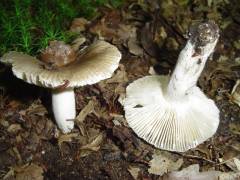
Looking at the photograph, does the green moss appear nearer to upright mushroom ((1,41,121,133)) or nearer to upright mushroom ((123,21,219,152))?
upright mushroom ((1,41,121,133))

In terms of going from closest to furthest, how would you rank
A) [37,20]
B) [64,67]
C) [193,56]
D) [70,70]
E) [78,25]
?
[70,70] < [64,67] < [193,56] < [37,20] < [78,25]

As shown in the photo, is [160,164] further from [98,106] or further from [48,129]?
[48,129]

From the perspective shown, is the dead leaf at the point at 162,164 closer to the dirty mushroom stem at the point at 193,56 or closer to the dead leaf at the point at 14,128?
the dirty mushroom stem at the point at 193,56

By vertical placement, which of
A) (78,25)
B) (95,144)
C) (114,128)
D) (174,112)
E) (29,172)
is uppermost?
(78,25)

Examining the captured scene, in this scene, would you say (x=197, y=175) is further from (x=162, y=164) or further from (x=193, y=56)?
(x=193, y=56)

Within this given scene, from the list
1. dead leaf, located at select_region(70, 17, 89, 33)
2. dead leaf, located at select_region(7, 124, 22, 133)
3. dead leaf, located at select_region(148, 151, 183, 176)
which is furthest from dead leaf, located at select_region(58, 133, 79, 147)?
dead leaf, located at select_region(70, 17, 89, 33)

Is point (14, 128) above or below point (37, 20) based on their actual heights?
below

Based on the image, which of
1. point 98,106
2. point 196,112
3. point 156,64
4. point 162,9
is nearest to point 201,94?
point 196,112

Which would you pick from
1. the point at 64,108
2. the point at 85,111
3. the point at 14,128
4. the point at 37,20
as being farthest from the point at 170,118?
the point at 37,20
